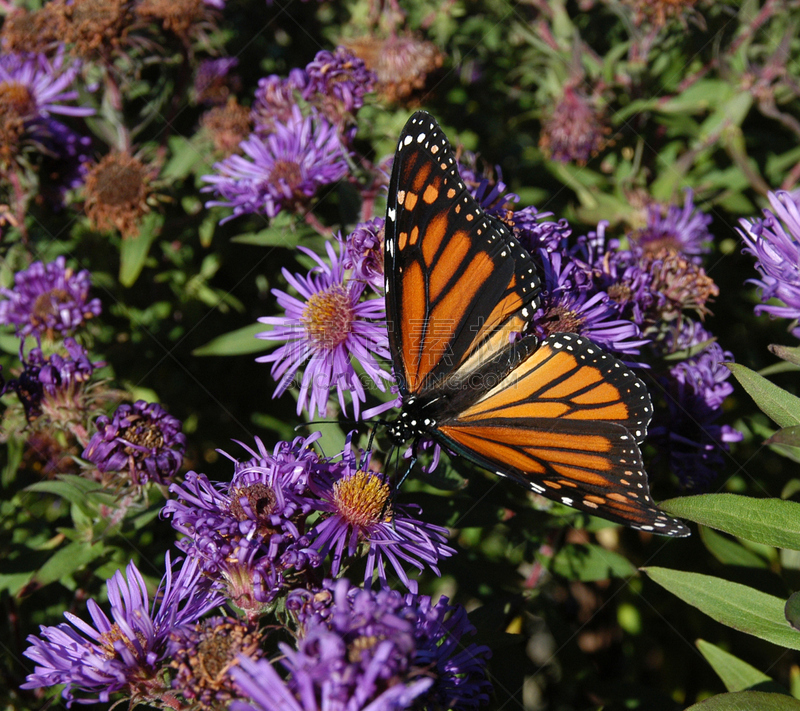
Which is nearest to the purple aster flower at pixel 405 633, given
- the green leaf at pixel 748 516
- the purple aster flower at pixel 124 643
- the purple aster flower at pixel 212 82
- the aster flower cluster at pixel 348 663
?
the aster flower cluster at pixel 348 663

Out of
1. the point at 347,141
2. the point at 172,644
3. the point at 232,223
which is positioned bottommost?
the point at 172,644

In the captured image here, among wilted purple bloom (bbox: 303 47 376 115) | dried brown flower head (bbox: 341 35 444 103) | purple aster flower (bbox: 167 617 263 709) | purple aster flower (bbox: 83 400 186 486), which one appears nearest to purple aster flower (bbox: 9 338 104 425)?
purple aster flower (bbox: 83 400 186 486)

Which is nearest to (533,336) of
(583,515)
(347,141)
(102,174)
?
(583,515)

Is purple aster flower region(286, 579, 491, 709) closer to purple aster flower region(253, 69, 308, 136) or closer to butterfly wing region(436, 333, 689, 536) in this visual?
butterfly wing region(436, 333, 689, 536)

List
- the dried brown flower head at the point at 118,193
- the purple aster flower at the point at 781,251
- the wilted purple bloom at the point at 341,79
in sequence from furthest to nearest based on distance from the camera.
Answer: the dried brown flower head at the point at 118,193 → the wilted purple bloom at the point at 341,79 → the purple aster flower at the point at 781,251

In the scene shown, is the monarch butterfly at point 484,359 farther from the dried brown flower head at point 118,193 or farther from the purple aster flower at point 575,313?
the dried brown flower head at point 118,193

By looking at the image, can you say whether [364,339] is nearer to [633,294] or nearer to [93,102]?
[633,294]

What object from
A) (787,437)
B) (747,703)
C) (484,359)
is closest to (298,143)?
(484,359)
